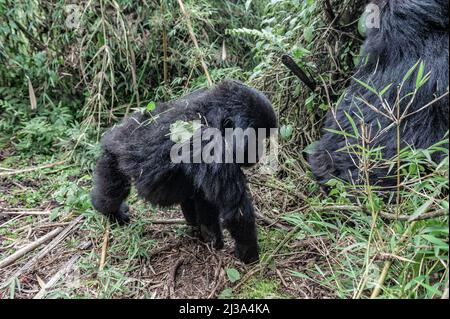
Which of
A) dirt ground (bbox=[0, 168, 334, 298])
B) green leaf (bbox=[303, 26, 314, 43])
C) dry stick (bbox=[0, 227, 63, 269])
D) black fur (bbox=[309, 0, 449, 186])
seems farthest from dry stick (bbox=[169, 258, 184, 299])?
green leaf (bbox=[303, 26, 314, 43])

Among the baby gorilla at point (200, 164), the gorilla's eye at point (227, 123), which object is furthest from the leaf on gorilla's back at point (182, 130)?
the gorilla's eye at point (227, 123)

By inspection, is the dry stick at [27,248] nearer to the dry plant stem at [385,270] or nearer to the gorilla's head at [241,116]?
the gorilla's head at [241,116]

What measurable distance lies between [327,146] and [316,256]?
720 millimetres

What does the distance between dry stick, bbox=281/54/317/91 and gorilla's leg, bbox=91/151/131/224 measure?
1.29 m

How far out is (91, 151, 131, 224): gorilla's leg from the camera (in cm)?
261

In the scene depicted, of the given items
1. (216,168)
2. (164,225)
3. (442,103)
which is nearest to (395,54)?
(442,103)

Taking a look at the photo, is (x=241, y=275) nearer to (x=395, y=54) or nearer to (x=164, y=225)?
(x=164, y=225)

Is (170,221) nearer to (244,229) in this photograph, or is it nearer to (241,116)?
(244,229)

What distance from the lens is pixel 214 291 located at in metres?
2.24

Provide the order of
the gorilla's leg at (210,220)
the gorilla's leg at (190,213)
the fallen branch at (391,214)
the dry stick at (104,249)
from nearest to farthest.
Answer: the fallen branch at (391,214) → the dry stick at (104,249) → the gorilla's leg at (210,220) → the gorilla's leg at (190,213)

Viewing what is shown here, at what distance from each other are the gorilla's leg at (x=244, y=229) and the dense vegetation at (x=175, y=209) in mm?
81

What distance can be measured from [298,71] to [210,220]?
3.94 feet

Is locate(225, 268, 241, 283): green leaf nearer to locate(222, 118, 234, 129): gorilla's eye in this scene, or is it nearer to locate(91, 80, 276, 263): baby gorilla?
locate(91, 80, 276, 263): baby gorilla

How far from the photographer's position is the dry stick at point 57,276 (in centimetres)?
229
